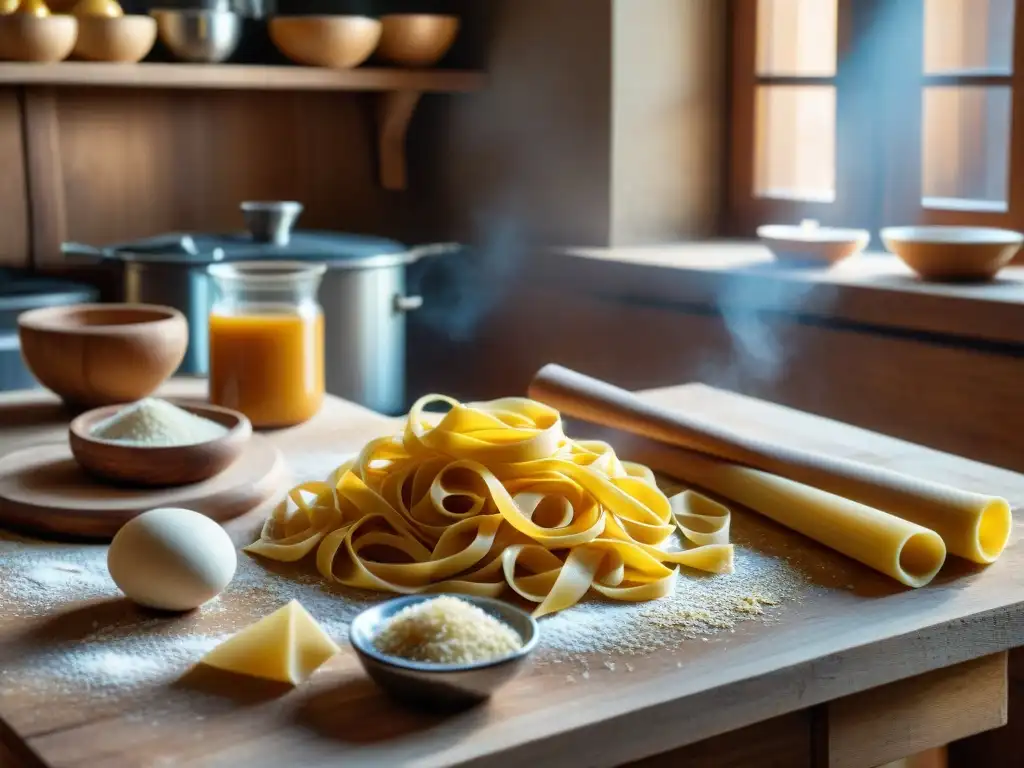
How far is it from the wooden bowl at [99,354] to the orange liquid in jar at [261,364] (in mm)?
73

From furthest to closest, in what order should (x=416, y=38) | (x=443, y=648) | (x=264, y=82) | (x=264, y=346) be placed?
1. (x=416, y=38)
2. (x=264, y=82)
3. (x=264, y=346)
4. (x=443, y=648)

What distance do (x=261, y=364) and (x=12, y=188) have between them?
5.42 ft

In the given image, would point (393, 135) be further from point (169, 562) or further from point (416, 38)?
point (169, 562)

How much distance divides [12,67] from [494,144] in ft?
3.69

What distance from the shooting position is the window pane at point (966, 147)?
2406 mm

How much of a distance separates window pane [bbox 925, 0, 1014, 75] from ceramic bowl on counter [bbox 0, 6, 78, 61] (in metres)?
1.68

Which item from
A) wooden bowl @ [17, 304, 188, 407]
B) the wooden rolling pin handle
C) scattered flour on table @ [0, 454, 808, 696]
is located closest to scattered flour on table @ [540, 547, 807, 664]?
scattered flour on table @ [0, 454, 808, 696]

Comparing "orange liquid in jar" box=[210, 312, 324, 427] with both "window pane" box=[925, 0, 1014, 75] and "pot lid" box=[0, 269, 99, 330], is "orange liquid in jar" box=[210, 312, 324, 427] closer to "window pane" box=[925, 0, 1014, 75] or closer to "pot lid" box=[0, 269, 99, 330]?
"pot lid" box=[0, 269, 99, 330]

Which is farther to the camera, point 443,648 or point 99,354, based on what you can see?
point 99,354

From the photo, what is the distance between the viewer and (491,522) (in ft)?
3.38

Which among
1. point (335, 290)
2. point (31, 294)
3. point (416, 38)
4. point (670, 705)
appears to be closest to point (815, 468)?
point (670, 705)

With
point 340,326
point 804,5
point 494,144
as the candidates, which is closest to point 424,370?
point 494,144

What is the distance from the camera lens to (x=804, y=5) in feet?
9.05

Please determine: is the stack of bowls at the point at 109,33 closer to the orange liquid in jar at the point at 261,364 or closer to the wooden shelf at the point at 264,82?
the wooden shelf at the point at 264,82
